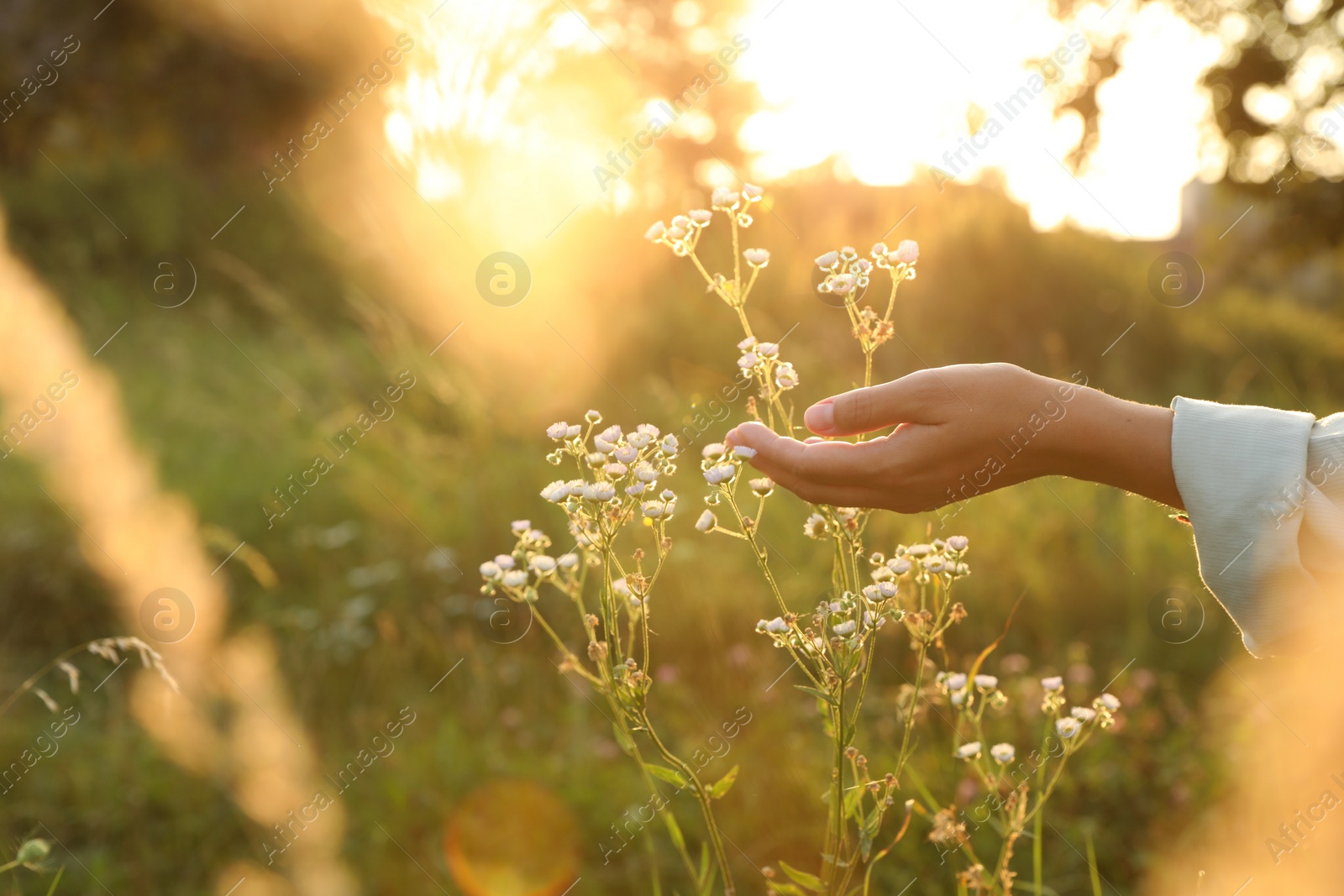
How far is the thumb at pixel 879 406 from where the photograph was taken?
1.44 meters

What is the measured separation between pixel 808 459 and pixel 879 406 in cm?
16

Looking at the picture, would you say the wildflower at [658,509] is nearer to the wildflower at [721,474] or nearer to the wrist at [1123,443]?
the wildflower at [721,474]

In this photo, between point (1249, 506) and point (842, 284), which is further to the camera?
point (842, 284)

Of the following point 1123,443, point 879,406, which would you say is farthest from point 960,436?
point 1123,443

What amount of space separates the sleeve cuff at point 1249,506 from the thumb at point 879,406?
0.38m

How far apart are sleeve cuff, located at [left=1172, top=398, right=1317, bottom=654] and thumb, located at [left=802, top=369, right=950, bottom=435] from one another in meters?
0.38

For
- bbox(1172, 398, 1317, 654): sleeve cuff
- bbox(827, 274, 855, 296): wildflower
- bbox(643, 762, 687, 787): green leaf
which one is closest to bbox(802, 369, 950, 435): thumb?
bbox(827, 274, 855, 296): wildflower

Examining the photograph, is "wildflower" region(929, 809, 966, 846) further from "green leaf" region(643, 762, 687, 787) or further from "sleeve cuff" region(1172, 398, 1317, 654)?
"sleeve cuff" region(1172, 398, 1317, 654)

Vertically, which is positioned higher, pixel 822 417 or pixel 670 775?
pixel 822 417

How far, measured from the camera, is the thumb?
1441mm

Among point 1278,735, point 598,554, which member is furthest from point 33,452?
point 1278,735

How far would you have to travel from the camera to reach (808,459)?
1405mm

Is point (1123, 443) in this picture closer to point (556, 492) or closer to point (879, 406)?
point (879, 406)

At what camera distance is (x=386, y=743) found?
300cm
